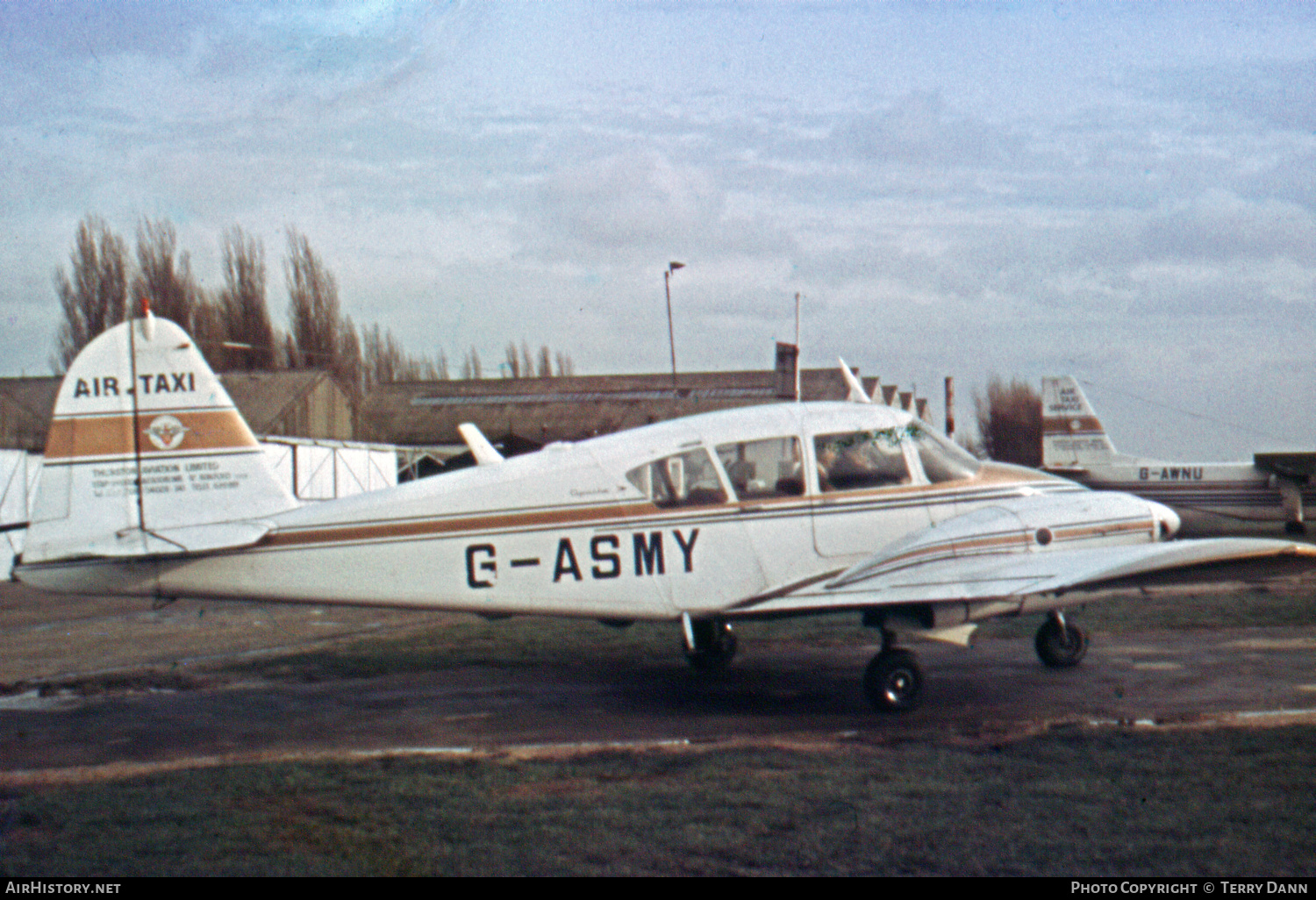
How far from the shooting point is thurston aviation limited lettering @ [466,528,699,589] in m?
8.90

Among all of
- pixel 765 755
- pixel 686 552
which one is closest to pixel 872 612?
pixel 686 552

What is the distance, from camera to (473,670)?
11.6 meters

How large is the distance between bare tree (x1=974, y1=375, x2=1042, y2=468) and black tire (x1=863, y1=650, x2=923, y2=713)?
66709 mm

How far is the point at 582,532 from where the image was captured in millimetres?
9000

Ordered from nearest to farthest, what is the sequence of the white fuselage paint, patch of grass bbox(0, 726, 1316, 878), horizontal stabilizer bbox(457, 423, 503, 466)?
1. patch of grass bbox(0, 726, 1316, 878)
2. the white fuselage paint
3. horizontal stabilizer bbox(457, 423, 503, 466)

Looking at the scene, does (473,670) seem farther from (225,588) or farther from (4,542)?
(4,542)

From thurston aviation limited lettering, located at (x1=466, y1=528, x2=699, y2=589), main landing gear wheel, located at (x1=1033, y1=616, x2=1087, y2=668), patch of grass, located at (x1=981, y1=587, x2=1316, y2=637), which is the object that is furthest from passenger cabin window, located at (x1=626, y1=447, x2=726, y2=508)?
patch of grass, located at (x1=981, y1=587, x2=1316, y2=637)

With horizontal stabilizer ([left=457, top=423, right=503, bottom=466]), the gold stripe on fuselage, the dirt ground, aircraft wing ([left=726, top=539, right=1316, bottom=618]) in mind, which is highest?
horizontal stabilizer ([left=457, top=423, right=503, bottom=466])

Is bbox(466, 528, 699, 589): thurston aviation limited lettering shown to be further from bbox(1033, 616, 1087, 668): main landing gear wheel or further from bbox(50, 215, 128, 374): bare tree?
bbox(50, 215, 128, 374): bare tree

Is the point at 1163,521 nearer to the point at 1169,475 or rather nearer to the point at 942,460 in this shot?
the point at 942,460

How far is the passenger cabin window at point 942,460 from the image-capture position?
9906 millimetres

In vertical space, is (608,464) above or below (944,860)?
above

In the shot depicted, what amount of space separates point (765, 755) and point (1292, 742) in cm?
333

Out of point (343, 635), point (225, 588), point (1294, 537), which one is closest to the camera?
point (225, 588)
